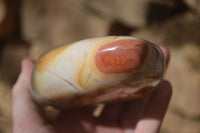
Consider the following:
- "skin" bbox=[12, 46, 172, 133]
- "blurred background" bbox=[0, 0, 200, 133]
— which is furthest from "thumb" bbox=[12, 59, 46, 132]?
"blurred background" bbox=[0, 0, 200, 133]

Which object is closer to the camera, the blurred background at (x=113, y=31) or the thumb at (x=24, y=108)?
the thumb at (x=24, y=108)

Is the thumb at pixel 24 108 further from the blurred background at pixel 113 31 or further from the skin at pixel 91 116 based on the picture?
the blurred background at pixel 113 31

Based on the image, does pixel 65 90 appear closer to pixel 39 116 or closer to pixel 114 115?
pixel 39 116

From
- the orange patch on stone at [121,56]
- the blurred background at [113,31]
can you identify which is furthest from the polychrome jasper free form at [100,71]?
the blurred background at [113,31]

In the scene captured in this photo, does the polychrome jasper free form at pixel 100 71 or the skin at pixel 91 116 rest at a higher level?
the polychrome jasper free form at pixel 100 71

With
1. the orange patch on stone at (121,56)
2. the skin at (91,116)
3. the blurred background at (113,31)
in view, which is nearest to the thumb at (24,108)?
the skin at (91,116)

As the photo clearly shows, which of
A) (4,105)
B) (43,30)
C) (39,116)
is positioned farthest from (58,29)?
(39,116)

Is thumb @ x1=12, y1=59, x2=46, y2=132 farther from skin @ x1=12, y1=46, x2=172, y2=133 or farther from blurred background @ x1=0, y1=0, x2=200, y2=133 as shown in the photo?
blurred background @ x1=0, y1=0, x2=200, y2=133
